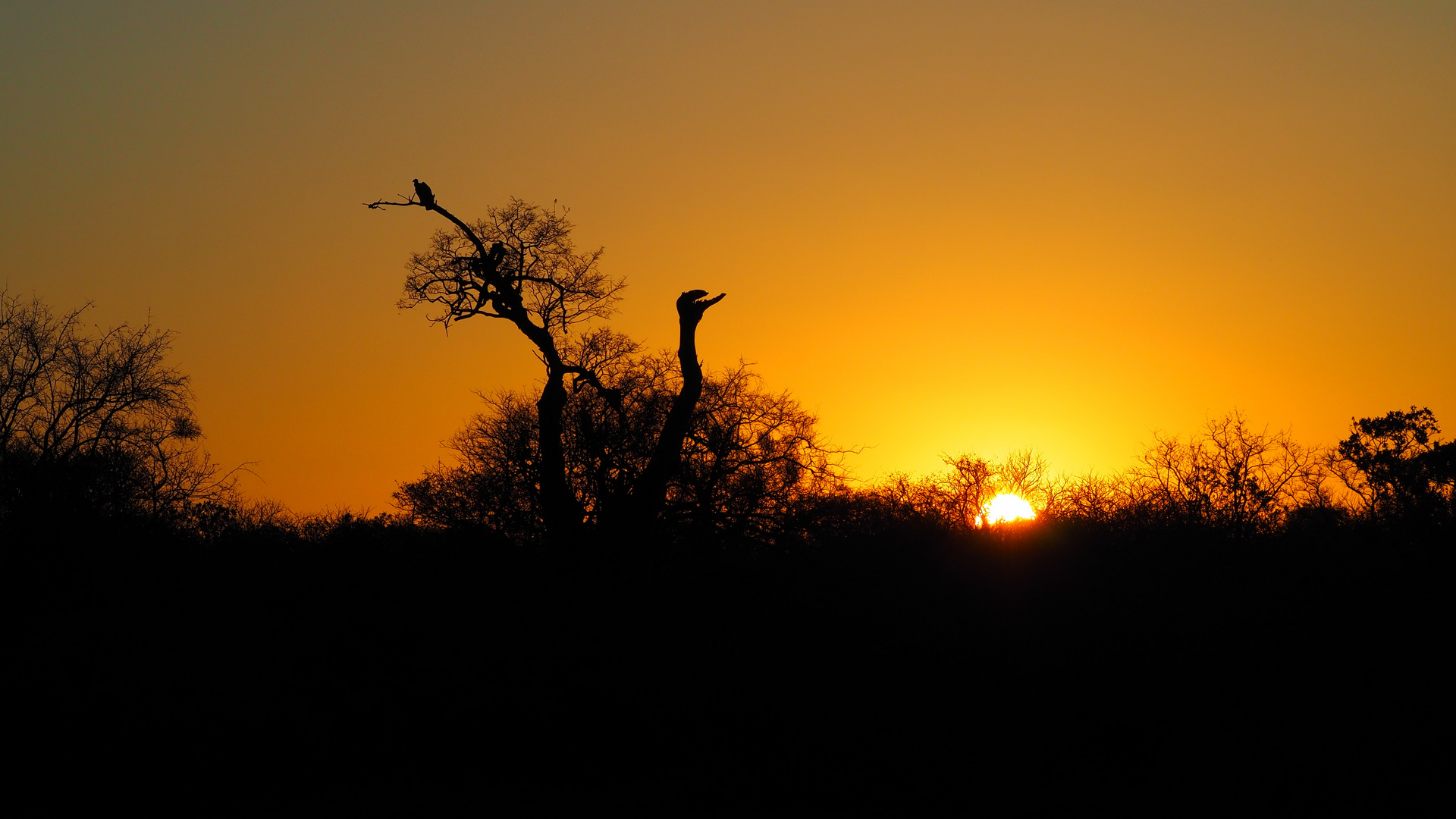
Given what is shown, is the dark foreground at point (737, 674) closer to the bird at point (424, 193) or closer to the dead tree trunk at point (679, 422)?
the dead tree trunk at point (679, 422)

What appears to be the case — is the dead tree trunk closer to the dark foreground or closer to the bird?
the dark foreground

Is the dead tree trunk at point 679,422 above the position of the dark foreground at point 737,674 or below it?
above

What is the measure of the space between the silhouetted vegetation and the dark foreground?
0.23 ft

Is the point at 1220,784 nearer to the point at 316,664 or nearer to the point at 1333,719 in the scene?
the point at 1333,719

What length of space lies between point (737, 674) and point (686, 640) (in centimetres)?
157

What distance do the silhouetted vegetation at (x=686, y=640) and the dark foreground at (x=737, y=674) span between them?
7 centimetres

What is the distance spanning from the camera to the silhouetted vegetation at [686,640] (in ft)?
54.5

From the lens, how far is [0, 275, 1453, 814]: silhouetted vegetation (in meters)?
16.6

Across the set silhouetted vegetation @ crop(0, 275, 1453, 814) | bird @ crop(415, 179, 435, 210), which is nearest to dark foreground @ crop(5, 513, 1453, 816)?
silhouetted vegetation @ crop(0, 275, 1453, 814)

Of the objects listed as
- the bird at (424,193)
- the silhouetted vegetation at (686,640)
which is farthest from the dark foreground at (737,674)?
the bird at (424,193)

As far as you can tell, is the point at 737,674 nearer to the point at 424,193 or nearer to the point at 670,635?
the point at 670,635

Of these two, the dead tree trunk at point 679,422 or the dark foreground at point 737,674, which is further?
the dead tree trunk at point 679,422

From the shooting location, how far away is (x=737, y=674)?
2044cm

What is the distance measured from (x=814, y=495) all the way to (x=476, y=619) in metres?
7.96
